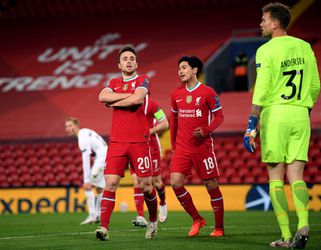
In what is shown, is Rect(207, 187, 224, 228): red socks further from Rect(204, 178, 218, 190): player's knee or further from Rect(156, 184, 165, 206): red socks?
Rect(156, 184, 165, 206): red socks

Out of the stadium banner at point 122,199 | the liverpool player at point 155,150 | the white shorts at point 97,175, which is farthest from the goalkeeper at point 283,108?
the stadium banner at point 122,199

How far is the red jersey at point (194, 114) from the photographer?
8305 millimetres

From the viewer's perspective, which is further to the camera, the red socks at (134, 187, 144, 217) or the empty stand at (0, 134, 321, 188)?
the empty stand at (0, 134, 321, 188)

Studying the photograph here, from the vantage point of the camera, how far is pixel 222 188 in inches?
615

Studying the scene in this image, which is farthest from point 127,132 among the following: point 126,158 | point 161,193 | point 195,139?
point 161,193

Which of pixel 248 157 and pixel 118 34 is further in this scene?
pixel 118 34

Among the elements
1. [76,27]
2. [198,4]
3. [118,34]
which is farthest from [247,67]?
[76,27]

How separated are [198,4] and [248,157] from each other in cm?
600

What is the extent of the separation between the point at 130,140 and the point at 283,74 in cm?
196

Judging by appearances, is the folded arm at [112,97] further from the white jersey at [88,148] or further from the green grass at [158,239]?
the white jersey at [88,148]

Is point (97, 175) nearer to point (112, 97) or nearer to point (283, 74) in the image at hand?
point (112, 97)

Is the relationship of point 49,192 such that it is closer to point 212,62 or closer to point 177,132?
point 212,62

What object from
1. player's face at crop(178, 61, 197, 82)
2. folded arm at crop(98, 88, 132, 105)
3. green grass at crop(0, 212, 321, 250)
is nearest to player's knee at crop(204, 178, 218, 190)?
green grass at crop(0, 212, 321, 250)

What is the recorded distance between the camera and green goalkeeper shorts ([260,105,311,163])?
247 inches
